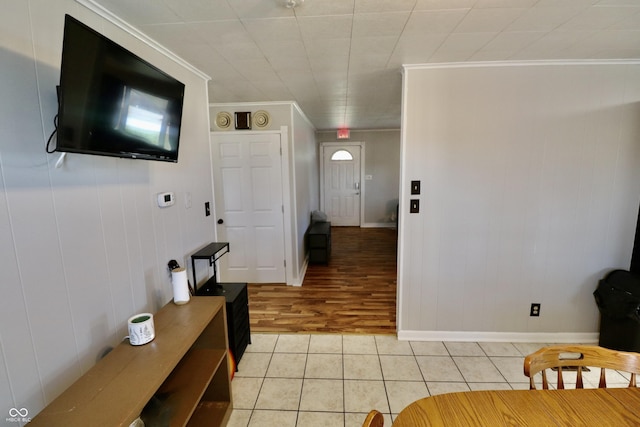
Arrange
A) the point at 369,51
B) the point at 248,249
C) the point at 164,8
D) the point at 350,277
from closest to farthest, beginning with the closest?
the point at 164,8 < the point at 369,51 < the point at 248,249 < the point at 350,277

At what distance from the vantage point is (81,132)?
1.01 meters

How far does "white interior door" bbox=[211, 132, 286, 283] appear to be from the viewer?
3.46 meters

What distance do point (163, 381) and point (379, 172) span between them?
6301mm

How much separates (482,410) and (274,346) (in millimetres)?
1875

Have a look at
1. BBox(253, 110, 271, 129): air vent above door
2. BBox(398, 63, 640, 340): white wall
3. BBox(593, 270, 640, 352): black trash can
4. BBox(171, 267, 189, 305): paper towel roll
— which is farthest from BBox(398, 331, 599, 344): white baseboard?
BBox(253, 110, 271, 129): air vent above door

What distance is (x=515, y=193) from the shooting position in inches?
89.9

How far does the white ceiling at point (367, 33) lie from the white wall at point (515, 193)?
0.25 meters

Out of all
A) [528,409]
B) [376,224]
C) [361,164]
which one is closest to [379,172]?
[361,164]

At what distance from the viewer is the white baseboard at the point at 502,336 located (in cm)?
244

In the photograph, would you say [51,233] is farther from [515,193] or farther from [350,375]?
[515,193]

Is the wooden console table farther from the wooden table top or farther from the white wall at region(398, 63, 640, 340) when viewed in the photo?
the white wall at region(398, 63, 640, 340)

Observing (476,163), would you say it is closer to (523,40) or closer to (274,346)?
(523,40)

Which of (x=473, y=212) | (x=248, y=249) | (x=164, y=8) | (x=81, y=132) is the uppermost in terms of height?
(x=164, y=8)

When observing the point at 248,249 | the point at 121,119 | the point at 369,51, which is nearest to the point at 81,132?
the point at 121,119
